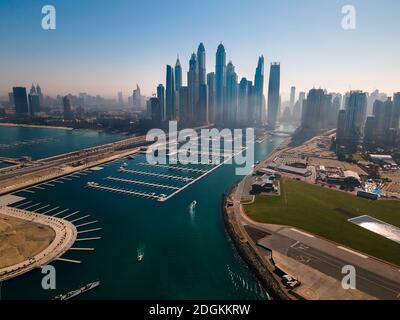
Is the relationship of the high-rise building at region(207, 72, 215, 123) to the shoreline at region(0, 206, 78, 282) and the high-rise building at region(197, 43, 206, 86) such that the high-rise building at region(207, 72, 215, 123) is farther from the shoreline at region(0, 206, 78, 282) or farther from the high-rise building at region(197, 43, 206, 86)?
the shoreline at region(0, 206, 78, 282)

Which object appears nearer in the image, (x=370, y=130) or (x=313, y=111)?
(x=370, y=130)

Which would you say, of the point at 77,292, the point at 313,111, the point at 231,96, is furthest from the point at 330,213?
the point at 231,96

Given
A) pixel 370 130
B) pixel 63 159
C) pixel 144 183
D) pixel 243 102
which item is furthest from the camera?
pixel 243 102

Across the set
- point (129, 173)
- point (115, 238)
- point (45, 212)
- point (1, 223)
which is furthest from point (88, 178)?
point (115, 238)

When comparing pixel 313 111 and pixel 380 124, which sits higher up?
pixel 313 111

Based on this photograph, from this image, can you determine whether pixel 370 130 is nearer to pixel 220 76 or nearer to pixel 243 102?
pixel 243 102

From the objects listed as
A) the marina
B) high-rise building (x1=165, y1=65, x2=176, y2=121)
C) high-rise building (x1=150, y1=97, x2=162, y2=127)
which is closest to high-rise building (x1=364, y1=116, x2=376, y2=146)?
the marina
